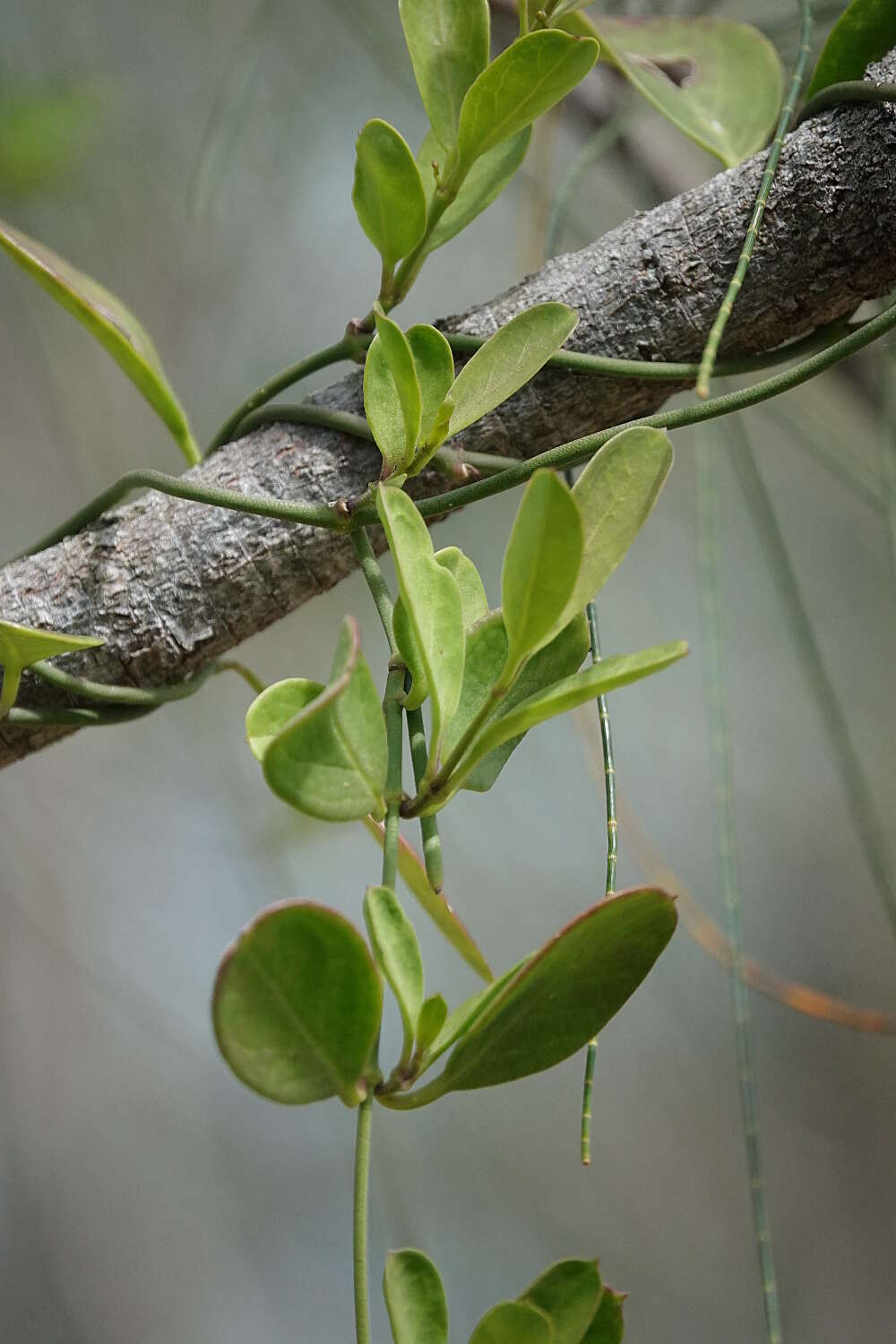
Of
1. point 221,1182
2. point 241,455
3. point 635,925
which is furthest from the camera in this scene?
point 221,1182

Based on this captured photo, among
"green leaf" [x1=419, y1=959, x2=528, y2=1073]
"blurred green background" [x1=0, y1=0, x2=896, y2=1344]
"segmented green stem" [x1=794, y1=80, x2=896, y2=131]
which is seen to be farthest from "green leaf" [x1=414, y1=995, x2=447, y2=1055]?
"blurred green background" [x1=0, y1=0, x2=896, y2=1344]

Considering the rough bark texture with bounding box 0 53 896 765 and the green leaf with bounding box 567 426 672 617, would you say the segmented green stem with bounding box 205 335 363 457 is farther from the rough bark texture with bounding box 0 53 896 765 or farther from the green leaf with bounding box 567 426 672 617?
the green leaf with bounding box 567 426 672 617

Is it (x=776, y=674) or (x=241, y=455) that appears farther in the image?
(x=776, y=674)

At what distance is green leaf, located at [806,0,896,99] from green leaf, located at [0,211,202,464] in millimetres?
188

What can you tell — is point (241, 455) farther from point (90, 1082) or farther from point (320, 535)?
point (90, 1082)

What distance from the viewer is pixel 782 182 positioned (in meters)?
0.24

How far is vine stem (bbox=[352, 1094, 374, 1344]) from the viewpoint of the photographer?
151 millimetres

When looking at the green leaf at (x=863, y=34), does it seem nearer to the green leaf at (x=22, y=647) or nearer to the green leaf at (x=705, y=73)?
the green leaf at (x=705, y=73)

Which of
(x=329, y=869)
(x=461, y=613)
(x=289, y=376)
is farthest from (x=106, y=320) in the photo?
(x=329, y=869)

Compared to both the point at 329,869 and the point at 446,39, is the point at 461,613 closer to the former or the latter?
the point at 446,39

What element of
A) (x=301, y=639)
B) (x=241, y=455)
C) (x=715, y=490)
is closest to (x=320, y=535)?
(x=241, y=455)

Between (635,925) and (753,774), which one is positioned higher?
(635,925)

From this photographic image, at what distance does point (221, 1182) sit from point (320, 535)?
0.74 meters

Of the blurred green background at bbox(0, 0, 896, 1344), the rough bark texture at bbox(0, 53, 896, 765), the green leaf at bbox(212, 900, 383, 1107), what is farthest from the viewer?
the blurred green background at bbox(0, 0, 896, 1344)
